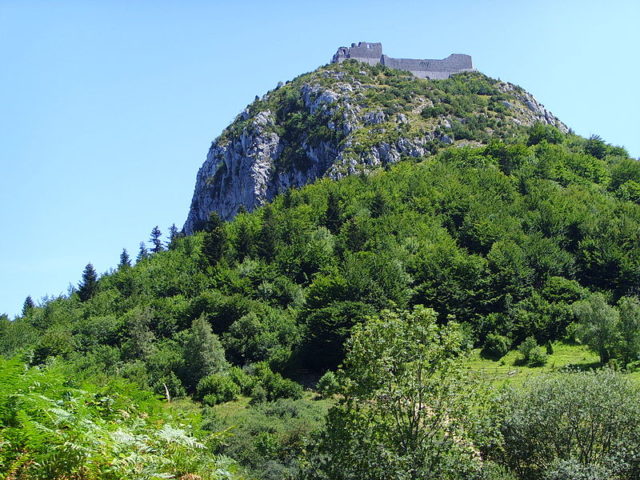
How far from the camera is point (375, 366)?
1944 cm

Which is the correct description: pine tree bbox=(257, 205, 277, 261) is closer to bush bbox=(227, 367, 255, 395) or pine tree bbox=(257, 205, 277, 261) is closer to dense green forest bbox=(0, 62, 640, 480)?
dense green forest bbox=(0, 62, 640, 480)

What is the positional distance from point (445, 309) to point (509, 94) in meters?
110

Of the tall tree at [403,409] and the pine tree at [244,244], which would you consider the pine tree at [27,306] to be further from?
the tall tree at [403,409]

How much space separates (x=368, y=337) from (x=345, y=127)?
116m

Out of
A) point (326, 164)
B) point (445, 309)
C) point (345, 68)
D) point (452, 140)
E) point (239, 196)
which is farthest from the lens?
point (345, 68)

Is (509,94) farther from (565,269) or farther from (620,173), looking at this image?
(565,269)

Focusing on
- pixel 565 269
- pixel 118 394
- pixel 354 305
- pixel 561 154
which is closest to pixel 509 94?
pixel 561 154

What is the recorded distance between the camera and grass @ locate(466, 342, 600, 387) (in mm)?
42047

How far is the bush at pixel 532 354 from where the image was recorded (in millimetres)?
46031

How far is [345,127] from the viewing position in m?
132

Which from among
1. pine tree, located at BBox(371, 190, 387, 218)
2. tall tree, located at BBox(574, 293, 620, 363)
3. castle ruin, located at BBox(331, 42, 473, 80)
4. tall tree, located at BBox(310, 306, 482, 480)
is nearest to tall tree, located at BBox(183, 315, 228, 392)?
tall tree, located at BBox(574, 293, 620, 363)

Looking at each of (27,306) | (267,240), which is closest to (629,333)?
(267,240)

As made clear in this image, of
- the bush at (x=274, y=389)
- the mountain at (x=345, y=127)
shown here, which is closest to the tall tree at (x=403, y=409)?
the bush at (x=274, y=389)

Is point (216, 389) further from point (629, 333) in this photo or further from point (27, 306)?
point (27, 306)
